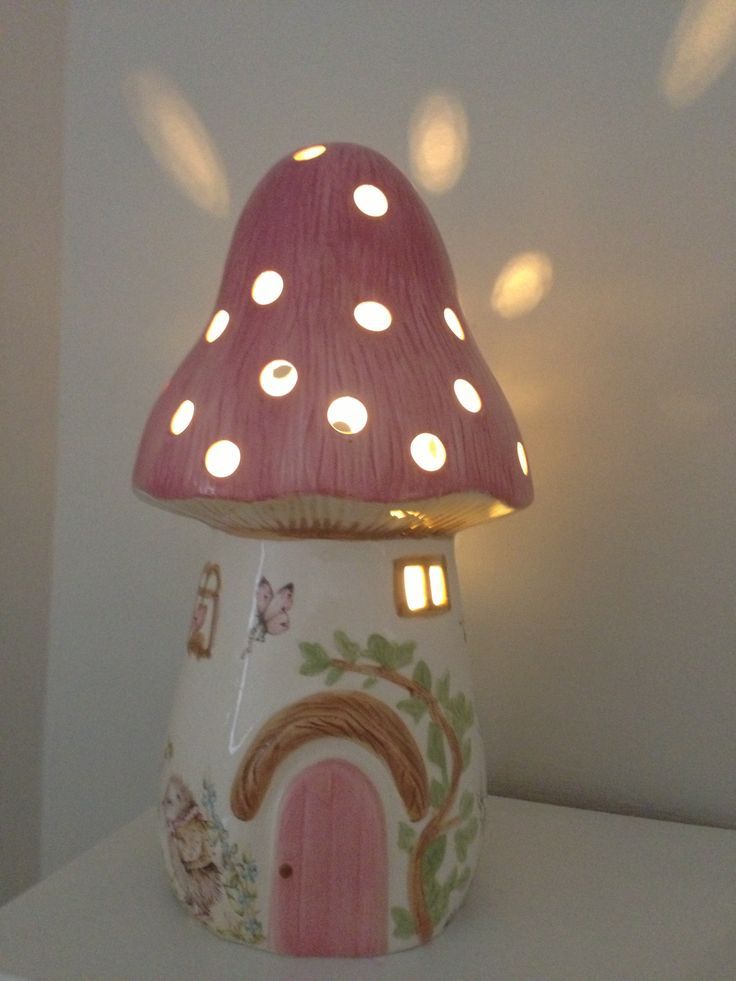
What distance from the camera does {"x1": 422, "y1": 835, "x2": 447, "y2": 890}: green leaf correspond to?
21.9 inches

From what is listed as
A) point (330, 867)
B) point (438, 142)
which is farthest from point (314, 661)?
point (438, 142)

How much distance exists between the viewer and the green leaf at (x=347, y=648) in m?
0.55

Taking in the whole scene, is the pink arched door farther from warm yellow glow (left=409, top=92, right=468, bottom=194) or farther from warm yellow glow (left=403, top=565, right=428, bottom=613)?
warm yellow glow (left=409, top=92, right=468, bottom=194)

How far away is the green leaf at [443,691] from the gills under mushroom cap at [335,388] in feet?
0.30

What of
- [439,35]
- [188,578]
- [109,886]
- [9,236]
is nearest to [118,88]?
[9,236]

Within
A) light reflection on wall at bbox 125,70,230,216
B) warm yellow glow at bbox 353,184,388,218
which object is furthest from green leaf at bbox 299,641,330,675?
light reflection on wall at bbox 125,70,230,216

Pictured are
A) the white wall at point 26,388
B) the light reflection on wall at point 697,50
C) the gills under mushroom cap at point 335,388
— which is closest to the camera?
the gills under mushroom cap at point 335,388

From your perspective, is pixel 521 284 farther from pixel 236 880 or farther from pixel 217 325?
pixel 236 880

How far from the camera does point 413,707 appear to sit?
0.56 metres

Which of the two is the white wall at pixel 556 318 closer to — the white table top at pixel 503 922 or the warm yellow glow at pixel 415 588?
the white table top at pixel 503 922

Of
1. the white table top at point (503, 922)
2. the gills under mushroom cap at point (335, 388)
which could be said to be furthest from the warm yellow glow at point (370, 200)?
the white table top at point (503, 922)

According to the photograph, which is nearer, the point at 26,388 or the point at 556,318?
the point at 556,318

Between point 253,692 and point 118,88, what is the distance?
0.64 metres

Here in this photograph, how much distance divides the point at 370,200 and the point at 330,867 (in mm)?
391
